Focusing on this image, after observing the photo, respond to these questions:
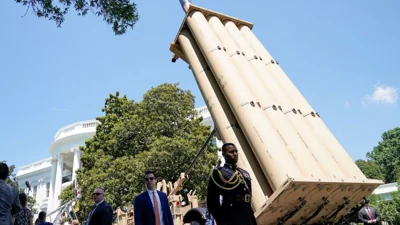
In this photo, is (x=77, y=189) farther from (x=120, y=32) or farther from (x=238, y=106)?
(x=238, y=106)

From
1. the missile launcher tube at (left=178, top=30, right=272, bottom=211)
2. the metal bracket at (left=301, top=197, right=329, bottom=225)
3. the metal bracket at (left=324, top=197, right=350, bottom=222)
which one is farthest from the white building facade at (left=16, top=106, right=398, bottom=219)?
the metal bracket at (left=301, top=197, right=329, bottom=225)

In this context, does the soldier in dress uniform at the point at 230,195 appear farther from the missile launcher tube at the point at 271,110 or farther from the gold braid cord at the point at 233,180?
the missile launcher tube at the point at 271,110

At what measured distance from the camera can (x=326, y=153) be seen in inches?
204

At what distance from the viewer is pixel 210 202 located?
3.55 m

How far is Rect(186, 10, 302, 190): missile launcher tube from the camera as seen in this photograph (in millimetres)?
4535

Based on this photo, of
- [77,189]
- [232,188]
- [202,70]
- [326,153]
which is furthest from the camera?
[77,189]

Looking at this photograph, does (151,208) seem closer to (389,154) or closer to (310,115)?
(310,115)

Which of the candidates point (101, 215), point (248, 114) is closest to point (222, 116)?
point (248, 114)

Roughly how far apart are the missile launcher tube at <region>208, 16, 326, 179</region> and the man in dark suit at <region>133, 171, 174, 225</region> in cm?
187

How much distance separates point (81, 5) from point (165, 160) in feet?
34.0

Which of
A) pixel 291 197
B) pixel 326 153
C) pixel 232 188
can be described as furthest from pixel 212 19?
pixel 232 188

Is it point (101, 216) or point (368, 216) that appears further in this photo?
point (368, 216)

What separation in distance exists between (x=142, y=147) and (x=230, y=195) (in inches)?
599

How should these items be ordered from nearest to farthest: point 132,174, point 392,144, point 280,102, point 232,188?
point 232,188
point 280,102
point 132,174
point 392,144
